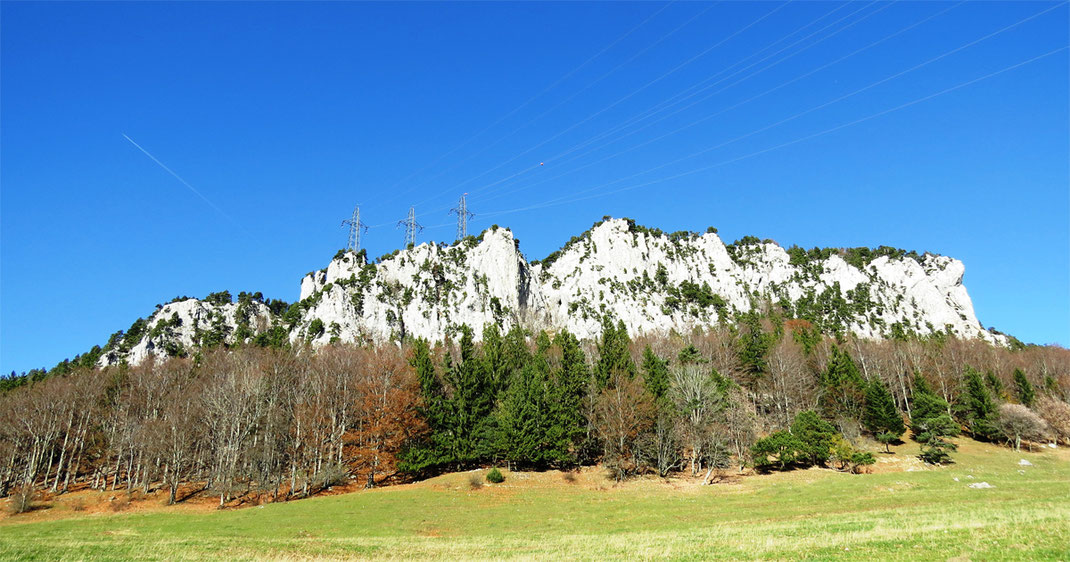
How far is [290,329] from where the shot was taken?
4855 inches

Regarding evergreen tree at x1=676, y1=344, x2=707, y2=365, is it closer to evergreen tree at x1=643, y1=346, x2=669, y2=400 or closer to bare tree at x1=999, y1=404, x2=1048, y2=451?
evergreen tree at x1=643, y1=346, x2=669, y2=400

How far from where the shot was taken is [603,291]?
152250mm

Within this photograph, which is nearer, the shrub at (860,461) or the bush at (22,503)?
the bush at (22,503)

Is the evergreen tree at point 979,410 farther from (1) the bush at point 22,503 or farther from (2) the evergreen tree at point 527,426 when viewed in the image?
(1) the bush at point 22,503

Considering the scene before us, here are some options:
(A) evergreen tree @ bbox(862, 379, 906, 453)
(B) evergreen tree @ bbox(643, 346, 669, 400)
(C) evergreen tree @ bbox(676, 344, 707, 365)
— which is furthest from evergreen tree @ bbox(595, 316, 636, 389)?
(A) evergreen tree @ bbox(862, 379, 906, 453)

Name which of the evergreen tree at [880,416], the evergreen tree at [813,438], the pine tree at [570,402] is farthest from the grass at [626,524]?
the evergreen tree at [880,416]

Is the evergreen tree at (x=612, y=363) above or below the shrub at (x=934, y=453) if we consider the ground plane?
above

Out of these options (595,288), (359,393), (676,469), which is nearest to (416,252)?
(595,288)

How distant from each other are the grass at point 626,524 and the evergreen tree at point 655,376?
1232 centimetres

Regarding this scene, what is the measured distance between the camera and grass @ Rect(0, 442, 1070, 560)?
711 inches

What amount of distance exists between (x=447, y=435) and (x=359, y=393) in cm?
1094

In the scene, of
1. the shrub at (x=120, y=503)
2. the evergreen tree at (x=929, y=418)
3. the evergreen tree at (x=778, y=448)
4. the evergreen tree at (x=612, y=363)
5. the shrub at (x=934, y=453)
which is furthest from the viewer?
the evergreen tree at (x=612, y=363)

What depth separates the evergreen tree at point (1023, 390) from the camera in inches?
2857

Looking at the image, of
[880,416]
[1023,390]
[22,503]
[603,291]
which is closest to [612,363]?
[880,416]
